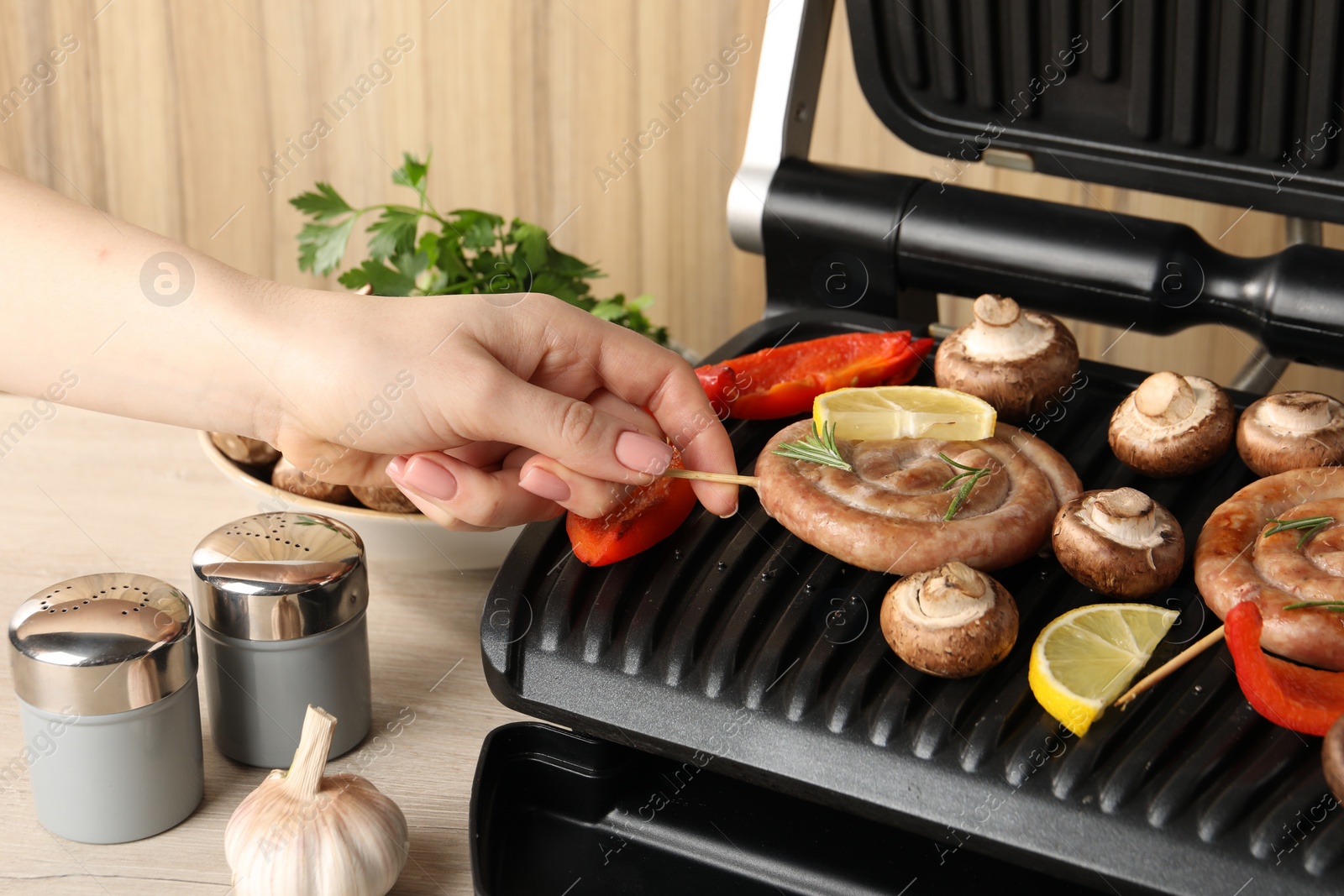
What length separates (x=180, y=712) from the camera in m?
0.94

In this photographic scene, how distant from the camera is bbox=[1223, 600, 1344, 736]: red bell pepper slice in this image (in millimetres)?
789

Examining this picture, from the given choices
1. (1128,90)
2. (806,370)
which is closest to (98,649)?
(806,370)

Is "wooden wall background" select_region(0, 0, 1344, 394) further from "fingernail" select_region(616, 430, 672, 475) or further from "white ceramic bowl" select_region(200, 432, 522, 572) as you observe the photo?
"fingernail" select_region(616, 430, 672, 475)

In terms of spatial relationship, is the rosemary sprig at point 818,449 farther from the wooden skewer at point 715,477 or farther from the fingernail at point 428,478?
the fingernail at point 428,478

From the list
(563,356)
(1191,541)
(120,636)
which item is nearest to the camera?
(120,636)

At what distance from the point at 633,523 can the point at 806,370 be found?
30 centimetres

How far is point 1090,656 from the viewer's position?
849 mm

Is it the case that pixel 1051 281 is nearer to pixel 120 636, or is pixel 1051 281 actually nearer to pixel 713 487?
pixel 713 487

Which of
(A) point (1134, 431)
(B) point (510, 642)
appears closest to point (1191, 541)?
(A) point (1134, 431)

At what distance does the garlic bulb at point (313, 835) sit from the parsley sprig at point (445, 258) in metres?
0.70

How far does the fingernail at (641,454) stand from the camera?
3.26 ft

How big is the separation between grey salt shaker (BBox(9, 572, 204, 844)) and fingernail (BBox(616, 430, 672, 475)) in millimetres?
358

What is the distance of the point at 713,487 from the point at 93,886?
57cm

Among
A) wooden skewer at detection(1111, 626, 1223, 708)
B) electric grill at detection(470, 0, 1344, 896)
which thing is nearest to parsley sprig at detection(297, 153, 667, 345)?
electric grill at detection(470, 0, 1344, 896)
